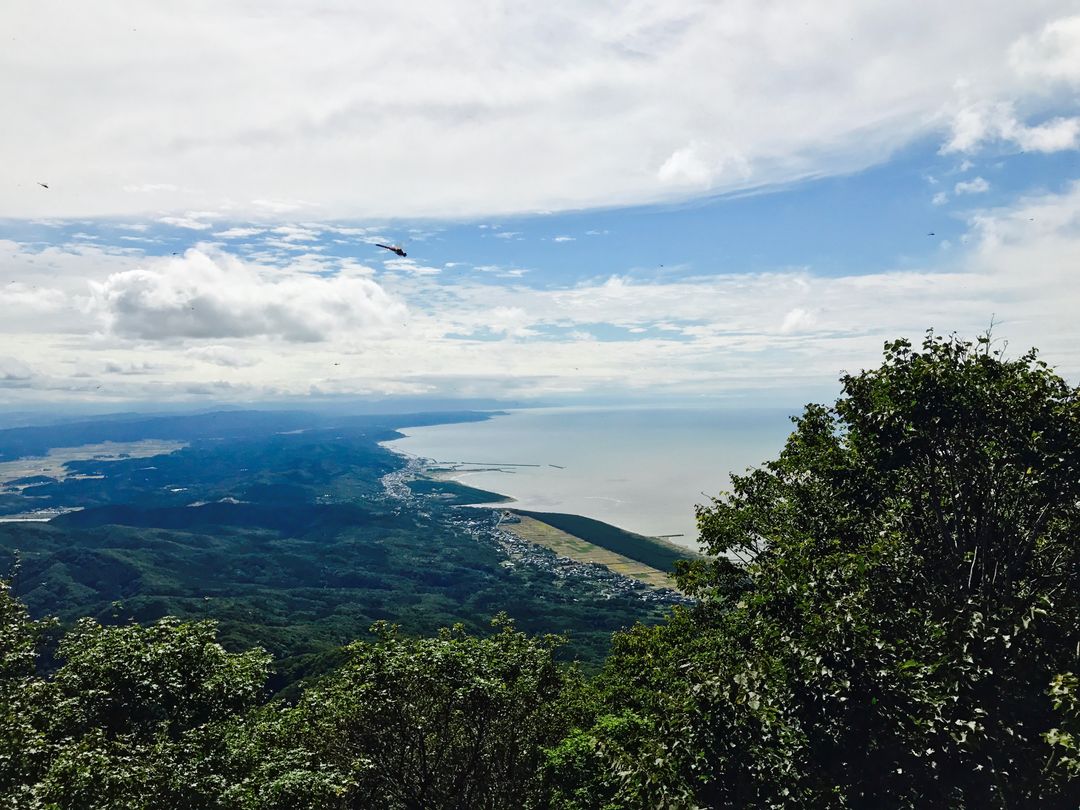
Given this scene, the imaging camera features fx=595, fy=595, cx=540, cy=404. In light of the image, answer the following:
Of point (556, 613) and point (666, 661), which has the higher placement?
point (666, 661)

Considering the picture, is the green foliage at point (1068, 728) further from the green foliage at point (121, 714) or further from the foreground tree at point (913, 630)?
the green foliage at point (121, 714)

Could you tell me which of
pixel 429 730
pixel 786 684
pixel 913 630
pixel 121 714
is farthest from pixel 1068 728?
pixel 121 714

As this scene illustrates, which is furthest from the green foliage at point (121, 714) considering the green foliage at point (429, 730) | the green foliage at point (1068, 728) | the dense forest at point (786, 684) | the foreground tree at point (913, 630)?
the green foliage at point (1068, 728)

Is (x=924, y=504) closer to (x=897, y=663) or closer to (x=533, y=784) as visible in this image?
(x=897, y=663)

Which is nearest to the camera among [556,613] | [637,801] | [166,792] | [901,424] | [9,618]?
[637,801]

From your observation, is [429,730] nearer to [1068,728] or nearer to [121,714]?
[121,714]

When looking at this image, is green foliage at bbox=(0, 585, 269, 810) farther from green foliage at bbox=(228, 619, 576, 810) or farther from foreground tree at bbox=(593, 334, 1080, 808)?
foreground tree at bbox=(593, 334, 1080, 808)

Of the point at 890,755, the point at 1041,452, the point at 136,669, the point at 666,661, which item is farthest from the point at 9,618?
the point at 1041,452

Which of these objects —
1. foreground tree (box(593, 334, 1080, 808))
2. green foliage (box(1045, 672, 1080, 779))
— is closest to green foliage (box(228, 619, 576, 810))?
foreground tree (box(593, 334, 1080, 808))
